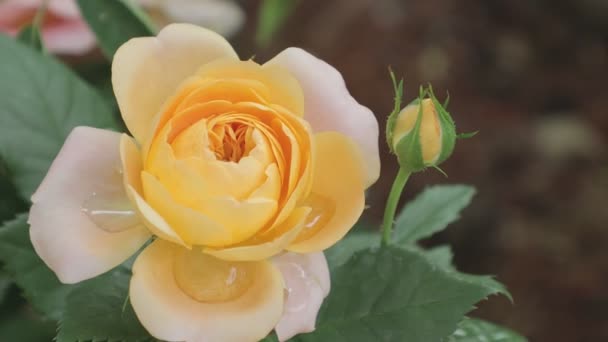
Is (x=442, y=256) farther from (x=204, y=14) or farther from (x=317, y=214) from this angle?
(x=204, y=14)

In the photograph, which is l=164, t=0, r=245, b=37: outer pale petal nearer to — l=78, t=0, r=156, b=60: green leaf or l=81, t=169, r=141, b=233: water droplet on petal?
l=78, t=0, r=156, b=60: green leaf

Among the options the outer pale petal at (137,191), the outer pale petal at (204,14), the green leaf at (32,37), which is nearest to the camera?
the outer pale petal at (137,191)

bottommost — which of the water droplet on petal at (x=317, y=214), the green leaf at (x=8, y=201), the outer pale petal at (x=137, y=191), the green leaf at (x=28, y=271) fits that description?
the green leaf at (x=8, y=201)

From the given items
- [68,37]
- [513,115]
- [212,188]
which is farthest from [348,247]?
[513,115]

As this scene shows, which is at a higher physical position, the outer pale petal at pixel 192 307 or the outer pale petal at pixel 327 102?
the outer pale petal at pixel 327 102

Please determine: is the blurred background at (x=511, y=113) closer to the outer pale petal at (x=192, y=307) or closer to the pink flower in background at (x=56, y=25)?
the pink flower in background at (x=56, y=25)

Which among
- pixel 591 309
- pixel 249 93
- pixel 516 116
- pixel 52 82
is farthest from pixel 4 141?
pixel 516 116

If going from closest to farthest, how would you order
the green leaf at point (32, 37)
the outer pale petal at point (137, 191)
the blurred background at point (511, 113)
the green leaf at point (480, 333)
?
the outer pale petal at point (137, 191) → the green leaf at point (480, 333) → the green leaf at point (32, 37) → the blurred background at point (511, 113)

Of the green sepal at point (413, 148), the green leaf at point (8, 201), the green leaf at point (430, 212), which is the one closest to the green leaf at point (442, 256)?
the green leaf at point (430, 212)
